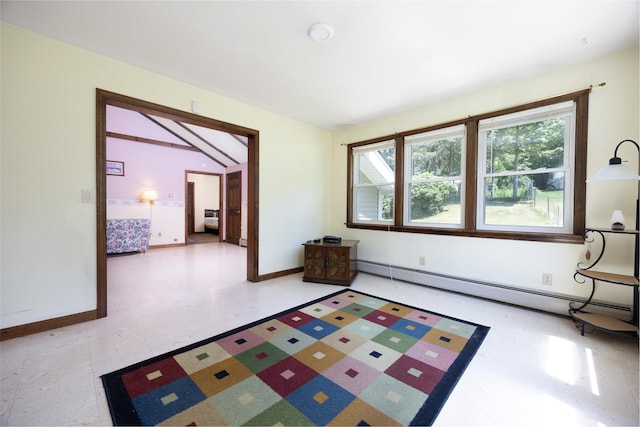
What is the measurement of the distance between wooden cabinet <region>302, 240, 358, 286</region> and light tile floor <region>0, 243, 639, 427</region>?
259 mm

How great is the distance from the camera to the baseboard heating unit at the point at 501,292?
7.98ft

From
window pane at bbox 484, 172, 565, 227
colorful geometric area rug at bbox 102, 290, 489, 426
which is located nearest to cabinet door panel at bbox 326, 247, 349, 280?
colorful geometric area rug at bbox 102, 290, 489, 426

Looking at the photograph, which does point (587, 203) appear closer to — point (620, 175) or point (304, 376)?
point (620, 175)

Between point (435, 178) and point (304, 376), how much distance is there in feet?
10.2

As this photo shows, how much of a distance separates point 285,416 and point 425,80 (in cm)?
335

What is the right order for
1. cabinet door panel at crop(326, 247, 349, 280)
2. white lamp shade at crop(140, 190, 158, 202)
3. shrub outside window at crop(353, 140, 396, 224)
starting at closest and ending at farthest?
cabinet door panel at crop(326, 247, 349, 280) < shrub outside window at crop(353, 140, 396, 224) < white lamp shade at crop(140, 190, 158, 202)

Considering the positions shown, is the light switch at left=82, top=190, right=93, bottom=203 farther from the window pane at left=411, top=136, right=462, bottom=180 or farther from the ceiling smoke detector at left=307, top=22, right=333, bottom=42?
the window pane at left=411, top=136, right=462, bottom=180

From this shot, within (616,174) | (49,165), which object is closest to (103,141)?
(49,165)

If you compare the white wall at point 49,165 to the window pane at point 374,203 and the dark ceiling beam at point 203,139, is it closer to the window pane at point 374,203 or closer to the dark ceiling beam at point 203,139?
the window pane at point 374,203

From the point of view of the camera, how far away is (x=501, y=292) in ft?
9.75

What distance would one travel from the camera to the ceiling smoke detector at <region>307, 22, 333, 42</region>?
208cm

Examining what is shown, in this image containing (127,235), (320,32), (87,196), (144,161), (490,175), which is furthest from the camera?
(144,161)

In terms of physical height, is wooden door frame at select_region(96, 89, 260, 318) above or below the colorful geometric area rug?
above

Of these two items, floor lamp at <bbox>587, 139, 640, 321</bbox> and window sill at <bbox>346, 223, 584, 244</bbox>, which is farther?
window sill at <bbox>346, 223, 584, 244</bbox>
